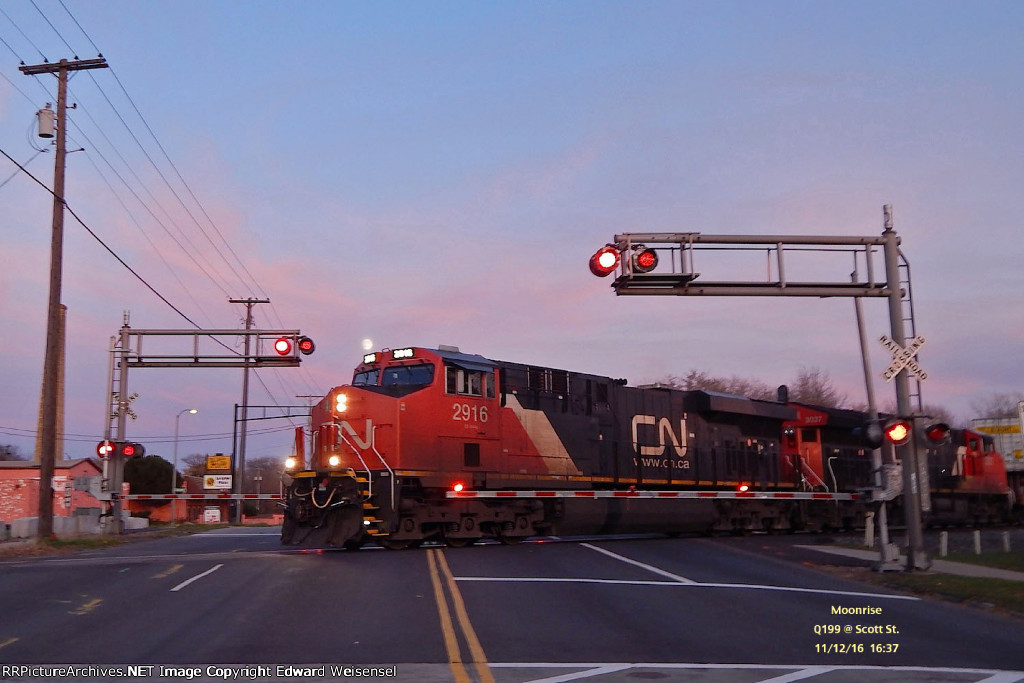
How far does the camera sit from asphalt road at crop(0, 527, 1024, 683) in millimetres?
8828

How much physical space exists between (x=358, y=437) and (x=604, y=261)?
7982 mm

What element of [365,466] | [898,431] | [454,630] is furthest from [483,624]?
[898,431]

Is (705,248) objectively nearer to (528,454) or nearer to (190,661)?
(528,454)

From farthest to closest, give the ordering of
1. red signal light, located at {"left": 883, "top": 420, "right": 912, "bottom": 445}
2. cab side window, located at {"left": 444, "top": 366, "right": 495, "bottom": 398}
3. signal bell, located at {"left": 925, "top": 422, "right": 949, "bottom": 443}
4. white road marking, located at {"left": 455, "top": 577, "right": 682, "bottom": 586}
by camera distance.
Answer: cab side window, located at {"left": 444, "top": 366, "right": 495, "bottom": 398} → signal bell, located at {"left": 925, "top": 422, "right": 949, "bottom": 443} → red signal light, located at {"left": 883, "top": 420, "right": 912, "bottom": 445} → white road marking, located at {"left": 455, "top": 577, "right": 682, "bottom": 586}

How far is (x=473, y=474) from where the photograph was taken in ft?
72.7

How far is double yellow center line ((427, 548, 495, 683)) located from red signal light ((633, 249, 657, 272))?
6.34 metres

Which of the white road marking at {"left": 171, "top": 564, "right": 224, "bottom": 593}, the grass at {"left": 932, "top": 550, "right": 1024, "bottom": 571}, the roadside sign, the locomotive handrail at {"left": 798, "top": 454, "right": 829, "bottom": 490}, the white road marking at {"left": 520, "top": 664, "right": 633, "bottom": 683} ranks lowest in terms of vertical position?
the grass at {"left": 932, "top": 550, "right": 1024, "bottom": 571}

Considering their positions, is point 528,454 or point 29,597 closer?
point 29,597

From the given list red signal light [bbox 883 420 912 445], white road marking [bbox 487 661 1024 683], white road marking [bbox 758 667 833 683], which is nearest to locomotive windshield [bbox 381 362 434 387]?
red signal light [bbox 883 420 912 445]

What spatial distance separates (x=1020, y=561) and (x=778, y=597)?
971cm

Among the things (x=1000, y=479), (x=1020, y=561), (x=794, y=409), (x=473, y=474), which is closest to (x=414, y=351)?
(x=473, y=474)

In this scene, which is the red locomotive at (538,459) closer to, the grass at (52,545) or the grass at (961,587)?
the grass at (961,587)

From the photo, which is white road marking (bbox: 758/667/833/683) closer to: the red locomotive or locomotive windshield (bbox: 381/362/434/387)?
the red locomotive

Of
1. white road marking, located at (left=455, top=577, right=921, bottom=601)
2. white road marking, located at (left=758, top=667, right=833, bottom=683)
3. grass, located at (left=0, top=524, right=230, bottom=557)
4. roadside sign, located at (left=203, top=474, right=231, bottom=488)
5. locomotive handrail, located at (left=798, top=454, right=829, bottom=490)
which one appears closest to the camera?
white road marking, located at (left=758, top=667, right=833, bottom=683)
